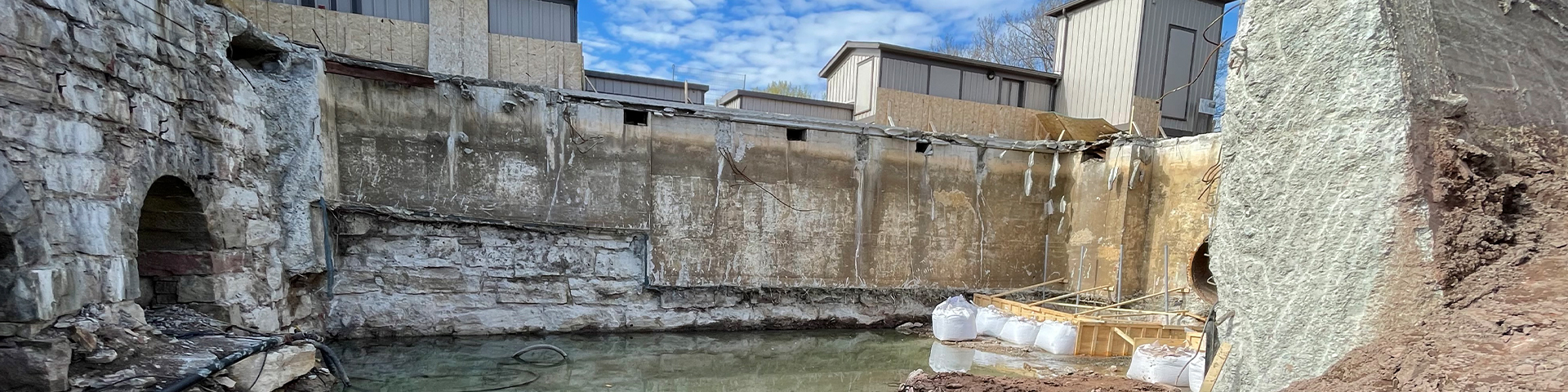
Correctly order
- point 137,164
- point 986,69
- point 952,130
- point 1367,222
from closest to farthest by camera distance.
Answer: point 1367,222 → point 137,164 → point 952,130 → point 986,69

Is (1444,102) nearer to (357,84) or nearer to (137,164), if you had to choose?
(137,164)

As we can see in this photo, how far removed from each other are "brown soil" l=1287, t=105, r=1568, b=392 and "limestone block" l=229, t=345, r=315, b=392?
17.8 ft

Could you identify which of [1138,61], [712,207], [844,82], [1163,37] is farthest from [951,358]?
[1163,37]

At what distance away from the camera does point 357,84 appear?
6609mm

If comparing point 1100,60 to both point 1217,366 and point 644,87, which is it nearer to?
point 644,87

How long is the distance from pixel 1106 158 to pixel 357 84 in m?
10.2

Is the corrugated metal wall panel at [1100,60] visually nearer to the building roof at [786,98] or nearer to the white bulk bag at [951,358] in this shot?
the building roof at [786,98]

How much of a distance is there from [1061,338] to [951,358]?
51.1 inches

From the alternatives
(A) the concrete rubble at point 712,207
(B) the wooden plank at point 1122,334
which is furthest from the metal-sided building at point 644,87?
(B) the wooden plank at point 1122,334

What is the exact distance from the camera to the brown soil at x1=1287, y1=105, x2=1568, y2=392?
1204mm

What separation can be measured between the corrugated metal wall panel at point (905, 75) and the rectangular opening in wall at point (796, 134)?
281 centimetres

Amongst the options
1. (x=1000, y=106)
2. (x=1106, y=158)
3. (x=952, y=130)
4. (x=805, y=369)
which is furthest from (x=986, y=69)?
(x=805, y=369)

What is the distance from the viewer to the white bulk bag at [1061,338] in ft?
22.4

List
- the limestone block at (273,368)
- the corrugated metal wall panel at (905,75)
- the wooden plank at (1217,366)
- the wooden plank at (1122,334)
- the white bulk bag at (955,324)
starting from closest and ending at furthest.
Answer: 1. the wooden plank at (1217,366)
2. the limestone block at (273,368)
3. the wooden plank at (1122,334)
4. the white bulk bag at (955,324)
5. the corrugated metal wall panel at (905,75)
